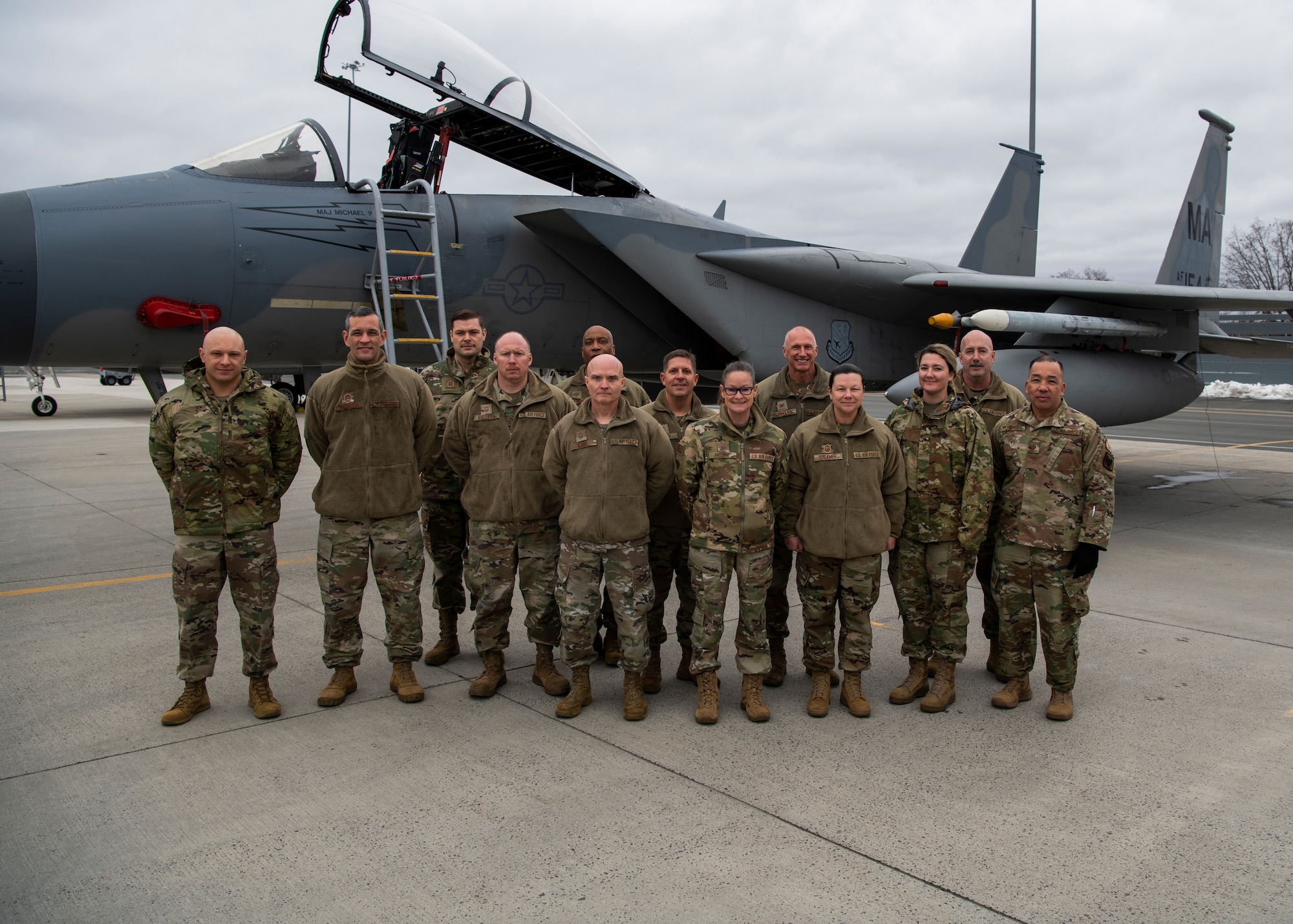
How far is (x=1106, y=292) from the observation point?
308 inches

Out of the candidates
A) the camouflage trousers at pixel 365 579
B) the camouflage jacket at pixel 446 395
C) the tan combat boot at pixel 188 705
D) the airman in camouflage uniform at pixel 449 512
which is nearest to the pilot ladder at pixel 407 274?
the camouflage jacket at pixel 446 395

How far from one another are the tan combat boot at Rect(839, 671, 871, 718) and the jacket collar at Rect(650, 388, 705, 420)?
1.40 meters

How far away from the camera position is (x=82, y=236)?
546 cm

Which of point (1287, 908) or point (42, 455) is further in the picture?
point (42, 455)

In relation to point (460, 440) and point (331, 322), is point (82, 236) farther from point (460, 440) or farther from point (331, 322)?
point (460, 440)

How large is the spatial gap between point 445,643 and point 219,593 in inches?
45.8

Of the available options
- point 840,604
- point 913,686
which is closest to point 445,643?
point 840,604

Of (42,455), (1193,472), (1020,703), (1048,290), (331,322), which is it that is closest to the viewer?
(1020,703)

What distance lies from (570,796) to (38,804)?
5.78ft

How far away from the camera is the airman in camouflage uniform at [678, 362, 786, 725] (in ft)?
11.7

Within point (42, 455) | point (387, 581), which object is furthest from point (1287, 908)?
point (42, 455)

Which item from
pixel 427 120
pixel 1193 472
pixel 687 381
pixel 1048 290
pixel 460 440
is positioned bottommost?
pixel 1193 472

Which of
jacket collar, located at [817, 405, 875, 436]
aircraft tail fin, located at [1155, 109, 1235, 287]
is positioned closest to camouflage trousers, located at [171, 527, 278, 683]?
jacket collar, located at [817, 405, 875, 436]

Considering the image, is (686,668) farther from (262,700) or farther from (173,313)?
(173,313)
